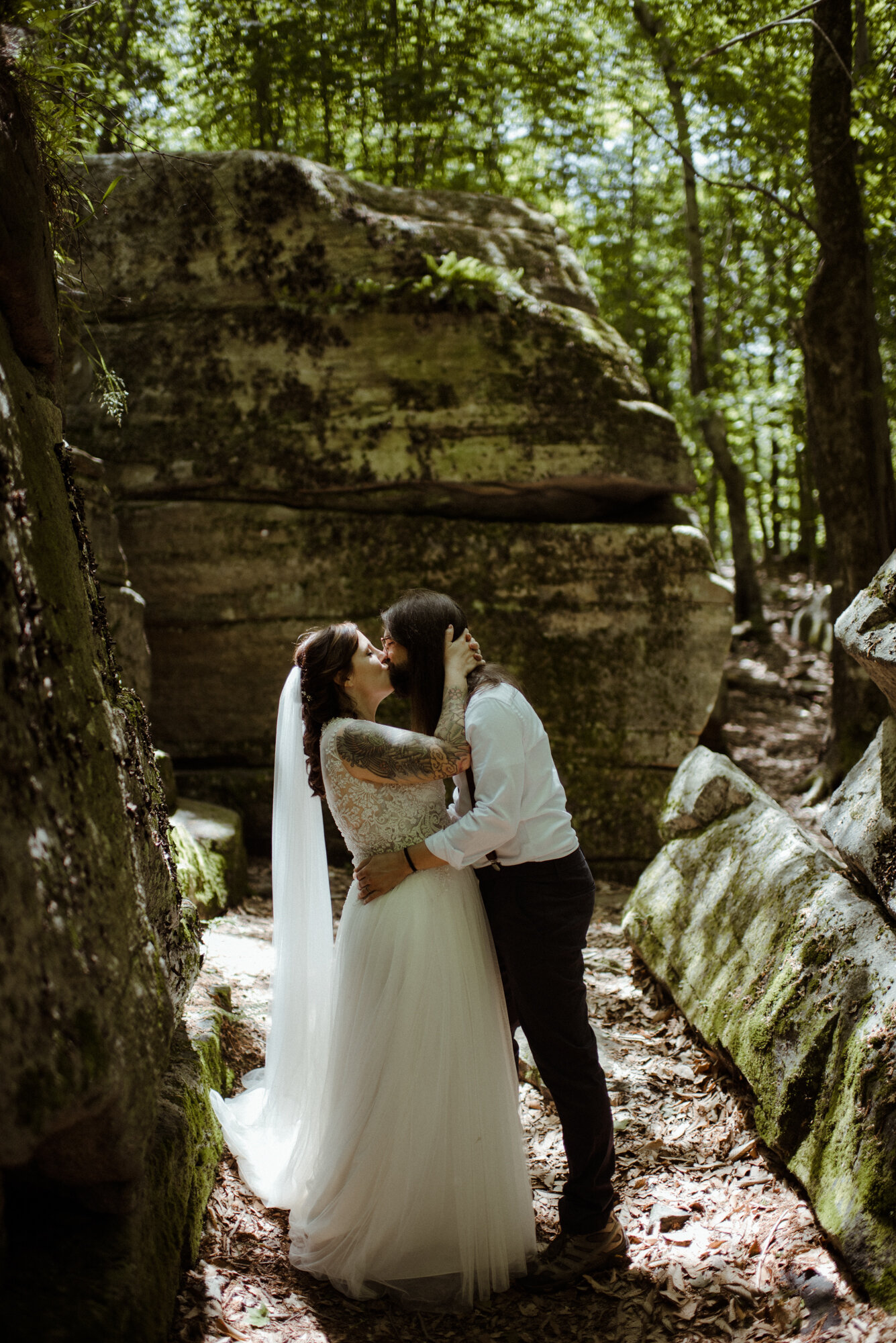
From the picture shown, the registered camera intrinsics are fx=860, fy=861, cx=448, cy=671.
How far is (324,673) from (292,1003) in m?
1.50

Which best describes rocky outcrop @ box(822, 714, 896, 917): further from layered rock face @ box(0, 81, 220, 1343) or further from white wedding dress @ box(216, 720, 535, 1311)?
layered rock face @ box(0, 81, 220, 1343)

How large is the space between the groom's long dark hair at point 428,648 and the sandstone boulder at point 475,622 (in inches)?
162

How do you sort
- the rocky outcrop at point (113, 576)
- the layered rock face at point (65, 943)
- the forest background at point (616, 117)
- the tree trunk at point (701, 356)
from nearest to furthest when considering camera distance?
the layered rock face at point (65, 943), the rocky outcrop at point (113, 576), the forest background at point (616, 117), the tree trunk at point (701, 356)

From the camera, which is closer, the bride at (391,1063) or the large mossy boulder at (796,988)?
the large mossy boulder at (796,988)

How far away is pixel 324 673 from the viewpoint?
365cm

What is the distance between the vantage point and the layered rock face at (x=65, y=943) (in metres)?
1.99

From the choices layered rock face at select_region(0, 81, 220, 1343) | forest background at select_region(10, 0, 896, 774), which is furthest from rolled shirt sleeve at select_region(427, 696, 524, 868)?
forest background at select_region(10, 0, 896, 774)

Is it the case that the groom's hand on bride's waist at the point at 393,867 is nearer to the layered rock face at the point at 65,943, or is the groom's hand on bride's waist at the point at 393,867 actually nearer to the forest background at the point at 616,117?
the layered rock face at the point at 65,943

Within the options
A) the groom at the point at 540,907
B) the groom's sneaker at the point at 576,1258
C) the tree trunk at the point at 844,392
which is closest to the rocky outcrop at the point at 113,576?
the groom at the point at 540,907

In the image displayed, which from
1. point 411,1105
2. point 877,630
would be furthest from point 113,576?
point 877,630

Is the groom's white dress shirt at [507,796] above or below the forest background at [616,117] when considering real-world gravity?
below

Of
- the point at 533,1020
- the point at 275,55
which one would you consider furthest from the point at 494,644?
the point at 275,55

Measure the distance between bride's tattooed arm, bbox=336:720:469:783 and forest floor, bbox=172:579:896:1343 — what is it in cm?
166

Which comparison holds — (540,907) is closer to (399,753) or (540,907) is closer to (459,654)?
(399,753)
